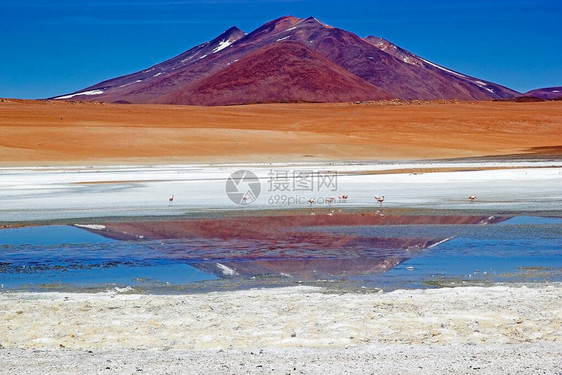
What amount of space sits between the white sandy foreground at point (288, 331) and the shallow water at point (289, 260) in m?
0.75

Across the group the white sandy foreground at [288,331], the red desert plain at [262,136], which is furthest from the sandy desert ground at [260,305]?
the red desert plain at [262,136]

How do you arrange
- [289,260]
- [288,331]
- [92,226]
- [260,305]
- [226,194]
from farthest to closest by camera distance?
[226,194], [92,226], [289,260], [260,305], [288,331]

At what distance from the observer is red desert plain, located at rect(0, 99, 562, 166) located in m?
41.2

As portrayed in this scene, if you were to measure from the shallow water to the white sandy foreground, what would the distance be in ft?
2.45

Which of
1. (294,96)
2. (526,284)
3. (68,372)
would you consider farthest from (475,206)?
(294,96)

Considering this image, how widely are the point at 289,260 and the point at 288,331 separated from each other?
158 inches

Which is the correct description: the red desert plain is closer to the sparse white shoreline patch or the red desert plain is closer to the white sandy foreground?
the sparse white shoreline patch

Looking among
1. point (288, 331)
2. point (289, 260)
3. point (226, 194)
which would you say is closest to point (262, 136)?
point (226, 194)

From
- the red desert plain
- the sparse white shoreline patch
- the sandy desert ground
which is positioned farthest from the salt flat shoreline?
the red desert plain

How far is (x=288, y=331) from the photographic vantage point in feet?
21.0

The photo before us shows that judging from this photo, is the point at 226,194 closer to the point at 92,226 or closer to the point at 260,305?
the point at 92,226

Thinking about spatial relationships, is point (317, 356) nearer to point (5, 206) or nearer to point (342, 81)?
point (5, 206)

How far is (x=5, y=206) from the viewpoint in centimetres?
1762

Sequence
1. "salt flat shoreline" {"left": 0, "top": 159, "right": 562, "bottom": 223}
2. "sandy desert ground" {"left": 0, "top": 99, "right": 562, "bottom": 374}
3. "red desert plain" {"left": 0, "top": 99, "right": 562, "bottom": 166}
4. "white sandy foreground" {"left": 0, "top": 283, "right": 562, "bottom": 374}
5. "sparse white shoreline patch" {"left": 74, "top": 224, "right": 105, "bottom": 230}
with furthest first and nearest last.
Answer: "red desert plain" {"left": 0, "top": 99, "right": 562, "bottom": 166}, "salt flat shoreline" {"left": 0, "top": 159, "right": 562, "bottom": 223}, "sparse white shoreline patch" {"left": 74, "top": 224, "right": 105, "bottom": 230}, "sandy desert ground" {"left": 0, "top": 99, "right": 562, "bottom": 374}, "white sandy foreground" {"left": 0, "top": 283, "right": 562, "bottom": 374}
